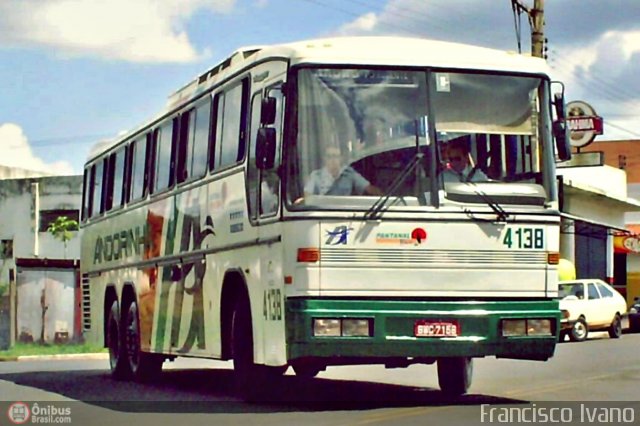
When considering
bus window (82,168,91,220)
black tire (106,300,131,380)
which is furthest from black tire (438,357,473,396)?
bus window (82,168,91,220)

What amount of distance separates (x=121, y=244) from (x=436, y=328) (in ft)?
27.8

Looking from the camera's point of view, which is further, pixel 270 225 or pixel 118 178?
pixel 118 178

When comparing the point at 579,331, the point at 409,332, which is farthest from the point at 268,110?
the point at 579,331

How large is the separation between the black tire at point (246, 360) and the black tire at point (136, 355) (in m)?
5.05

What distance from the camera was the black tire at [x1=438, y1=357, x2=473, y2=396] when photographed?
1523cm

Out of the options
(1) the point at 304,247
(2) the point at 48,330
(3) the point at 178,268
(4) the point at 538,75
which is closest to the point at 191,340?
(3) the point at 178,268

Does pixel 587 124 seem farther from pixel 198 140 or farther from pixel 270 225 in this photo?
pixel 270 225

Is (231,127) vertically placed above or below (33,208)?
below

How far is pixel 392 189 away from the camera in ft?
42.6

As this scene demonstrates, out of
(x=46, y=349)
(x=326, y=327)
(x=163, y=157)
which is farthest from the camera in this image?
(x=46, y=349)

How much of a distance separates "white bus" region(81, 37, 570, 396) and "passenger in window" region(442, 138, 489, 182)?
1cm

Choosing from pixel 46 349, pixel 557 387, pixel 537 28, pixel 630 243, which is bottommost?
pixel 557 387

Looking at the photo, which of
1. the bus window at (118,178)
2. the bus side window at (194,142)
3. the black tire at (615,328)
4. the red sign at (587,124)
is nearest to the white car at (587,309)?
the black tire at (615,328)

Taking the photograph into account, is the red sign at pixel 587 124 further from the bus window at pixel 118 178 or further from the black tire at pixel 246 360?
the black tire at pixel 246 360
